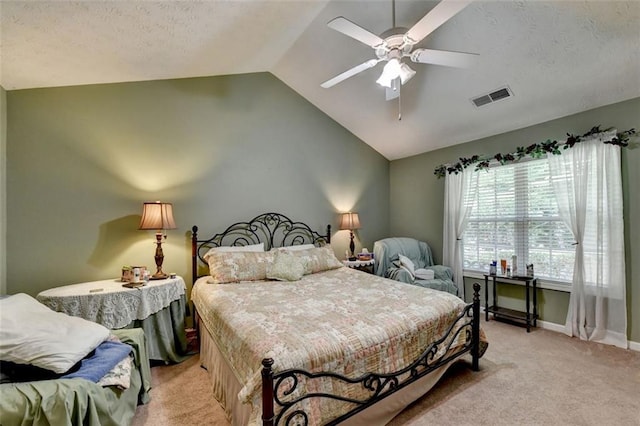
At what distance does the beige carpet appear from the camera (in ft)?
6.25

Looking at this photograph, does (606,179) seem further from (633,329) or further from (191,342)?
(191,342)

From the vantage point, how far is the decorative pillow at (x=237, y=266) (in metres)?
2.92

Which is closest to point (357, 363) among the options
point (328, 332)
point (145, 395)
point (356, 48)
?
point (328, 332)

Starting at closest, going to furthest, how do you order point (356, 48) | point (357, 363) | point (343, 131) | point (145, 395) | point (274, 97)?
point (357, 363), point (145, 395), point (356, 48), point (274, 97), point (343, 131)

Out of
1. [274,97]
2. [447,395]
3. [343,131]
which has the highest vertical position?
[274,97]

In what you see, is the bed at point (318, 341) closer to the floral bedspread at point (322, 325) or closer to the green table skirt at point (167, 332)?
the floral bedspread at point (322, 325)

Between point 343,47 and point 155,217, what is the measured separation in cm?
277

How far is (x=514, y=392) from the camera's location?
217cm

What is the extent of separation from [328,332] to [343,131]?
3.72m

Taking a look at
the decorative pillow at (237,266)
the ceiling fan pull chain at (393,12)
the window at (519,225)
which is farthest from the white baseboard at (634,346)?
the ceiling fan pull chain at (393,12)

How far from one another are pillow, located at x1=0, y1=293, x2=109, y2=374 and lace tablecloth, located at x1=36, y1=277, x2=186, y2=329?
616 millimetres

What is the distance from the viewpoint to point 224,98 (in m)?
3.62

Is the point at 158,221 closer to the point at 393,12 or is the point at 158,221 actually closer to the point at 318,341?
the point at 318,341

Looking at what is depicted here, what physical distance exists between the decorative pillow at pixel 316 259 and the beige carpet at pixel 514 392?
4.87 feet
